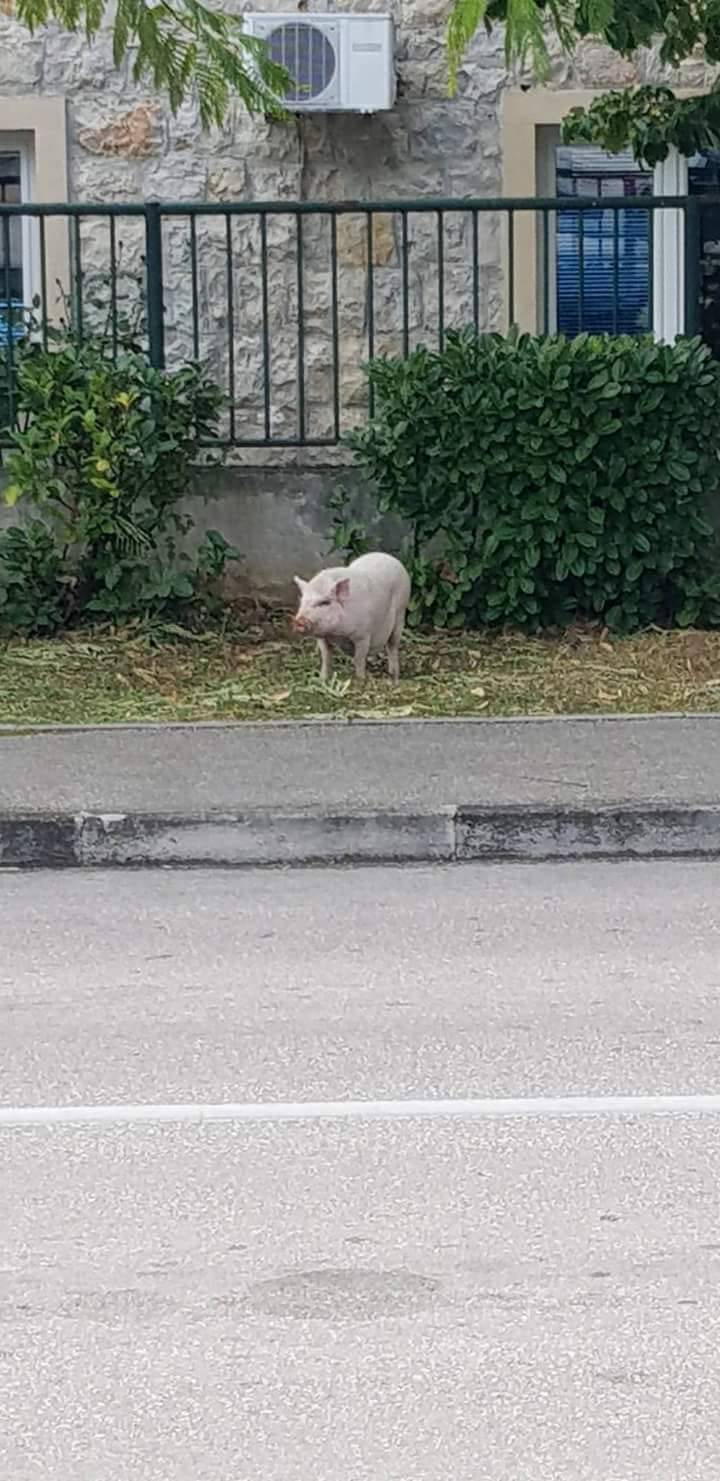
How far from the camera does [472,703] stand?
411 inches

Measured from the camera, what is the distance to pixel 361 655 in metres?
10.6

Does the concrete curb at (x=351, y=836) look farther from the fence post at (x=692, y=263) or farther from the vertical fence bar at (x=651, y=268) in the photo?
the vertical fence bar at (x=651, y=268)

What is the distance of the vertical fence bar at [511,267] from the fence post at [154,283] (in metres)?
1.76

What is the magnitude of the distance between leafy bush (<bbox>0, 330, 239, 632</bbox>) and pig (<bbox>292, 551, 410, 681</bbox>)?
3.86 ft

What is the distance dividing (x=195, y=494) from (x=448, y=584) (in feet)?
4.50

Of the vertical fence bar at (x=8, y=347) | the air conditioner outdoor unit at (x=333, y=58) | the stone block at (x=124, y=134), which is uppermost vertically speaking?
the air conditioner outdoor unit at (x=333, y=58)

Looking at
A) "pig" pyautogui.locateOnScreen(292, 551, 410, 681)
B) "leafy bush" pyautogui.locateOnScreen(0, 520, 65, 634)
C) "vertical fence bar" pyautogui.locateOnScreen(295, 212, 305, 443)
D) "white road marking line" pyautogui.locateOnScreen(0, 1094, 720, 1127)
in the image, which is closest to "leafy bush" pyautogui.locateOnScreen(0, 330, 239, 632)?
"leafy bush" pyautogui.locateOnScreen(0, 520, 65, 634)

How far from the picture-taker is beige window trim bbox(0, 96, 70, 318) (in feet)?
42.4

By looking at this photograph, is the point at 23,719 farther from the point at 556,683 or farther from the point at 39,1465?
the point at 39,1465

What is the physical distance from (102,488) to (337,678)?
149cm

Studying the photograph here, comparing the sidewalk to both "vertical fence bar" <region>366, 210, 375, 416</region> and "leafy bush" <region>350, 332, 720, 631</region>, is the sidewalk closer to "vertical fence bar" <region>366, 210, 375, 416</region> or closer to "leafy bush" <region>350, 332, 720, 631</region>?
"leafy bush" <region>350, 332, 720, 631</region>

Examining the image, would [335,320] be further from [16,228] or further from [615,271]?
[16,228]

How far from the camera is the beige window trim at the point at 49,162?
12.9m

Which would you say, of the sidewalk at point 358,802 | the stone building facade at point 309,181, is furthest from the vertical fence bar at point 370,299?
the sidewalk at point 358,802
